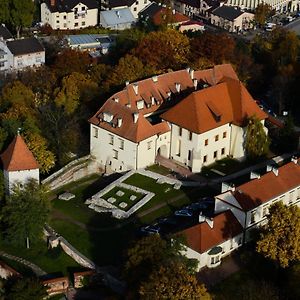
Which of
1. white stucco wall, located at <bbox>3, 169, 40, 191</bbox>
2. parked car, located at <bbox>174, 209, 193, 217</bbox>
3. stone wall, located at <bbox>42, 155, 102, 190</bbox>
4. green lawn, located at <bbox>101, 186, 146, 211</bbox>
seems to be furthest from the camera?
stone wall, located at <bbox>42, 155, 102, 190</bbox>

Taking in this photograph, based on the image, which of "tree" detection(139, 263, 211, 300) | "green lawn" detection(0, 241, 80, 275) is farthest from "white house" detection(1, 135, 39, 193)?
"tree" detection(139, 263, 211, 300)

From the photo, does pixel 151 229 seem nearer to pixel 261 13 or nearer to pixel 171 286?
pixel 171 286

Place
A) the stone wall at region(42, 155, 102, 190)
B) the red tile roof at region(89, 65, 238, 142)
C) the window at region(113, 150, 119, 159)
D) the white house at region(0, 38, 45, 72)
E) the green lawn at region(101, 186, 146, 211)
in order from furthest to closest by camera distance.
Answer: the white house at region(0, 38, 45, 72) → the window at region(113, 150, 119, 159) → the red tile roof at region(89, 65, 238, 142) → the stone wall at region(42, 155, 102, 190) → the green lawn at region(101, 186, 146, 211)

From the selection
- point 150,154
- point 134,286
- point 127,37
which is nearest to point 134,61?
point 150,154

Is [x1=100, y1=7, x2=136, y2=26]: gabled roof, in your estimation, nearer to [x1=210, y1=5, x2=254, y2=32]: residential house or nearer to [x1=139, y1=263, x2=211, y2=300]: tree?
[x1=210, y1=5, x2=254, y2=32]: residential house

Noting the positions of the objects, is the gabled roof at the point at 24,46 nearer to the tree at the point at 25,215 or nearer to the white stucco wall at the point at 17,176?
the white stucco wall at the point at 17,176

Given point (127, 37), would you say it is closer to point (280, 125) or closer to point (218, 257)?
point (280, 125)
